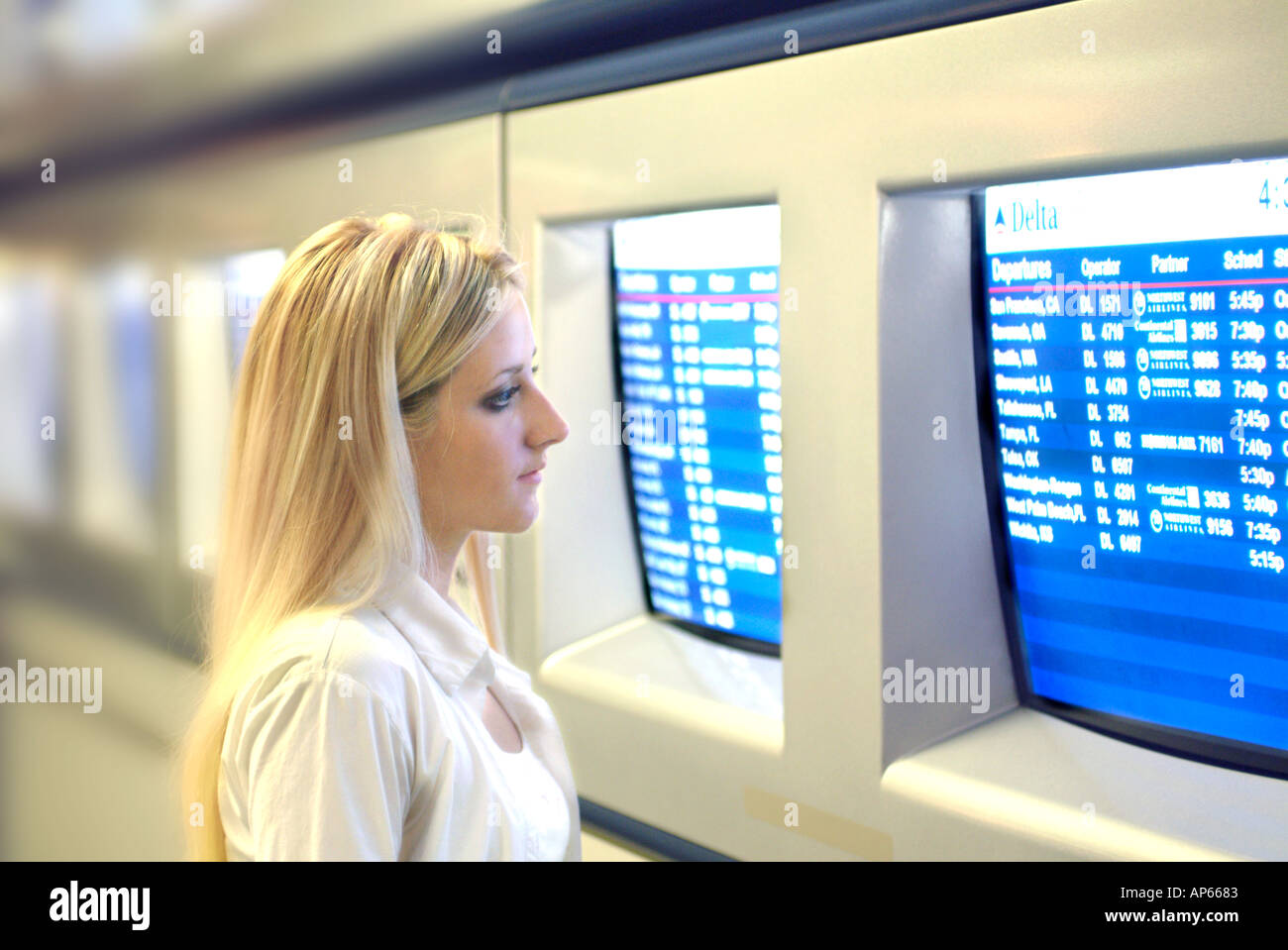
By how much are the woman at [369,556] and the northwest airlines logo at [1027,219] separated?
20.9 inches

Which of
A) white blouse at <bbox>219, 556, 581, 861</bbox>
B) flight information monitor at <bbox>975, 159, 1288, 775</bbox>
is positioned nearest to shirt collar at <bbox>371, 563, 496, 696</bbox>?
white blouse at <bbox>219, 556, 581, 861</bbox>

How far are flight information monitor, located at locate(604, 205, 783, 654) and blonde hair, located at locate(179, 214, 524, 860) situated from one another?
47 cm

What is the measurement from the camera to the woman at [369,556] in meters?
0.77

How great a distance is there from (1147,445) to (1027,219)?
27 centimetres

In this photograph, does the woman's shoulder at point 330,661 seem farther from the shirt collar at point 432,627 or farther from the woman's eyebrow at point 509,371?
the woman's eyebrow at point 509,371

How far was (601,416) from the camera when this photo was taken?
5.13 ft

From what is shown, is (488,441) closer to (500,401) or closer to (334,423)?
(500,401)

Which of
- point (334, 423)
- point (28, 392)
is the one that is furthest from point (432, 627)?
point (28, 392)

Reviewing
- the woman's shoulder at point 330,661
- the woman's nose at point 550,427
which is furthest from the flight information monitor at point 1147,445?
the woman's shoulder at point 330,661

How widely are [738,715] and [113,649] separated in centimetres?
92

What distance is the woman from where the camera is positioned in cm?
77

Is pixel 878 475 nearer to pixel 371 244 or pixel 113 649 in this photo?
pixel 371 244

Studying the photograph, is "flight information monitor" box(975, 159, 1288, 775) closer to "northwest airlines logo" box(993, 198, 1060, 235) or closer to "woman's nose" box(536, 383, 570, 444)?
"northwest airlines logo" box(993, 198, 1060, 235)
